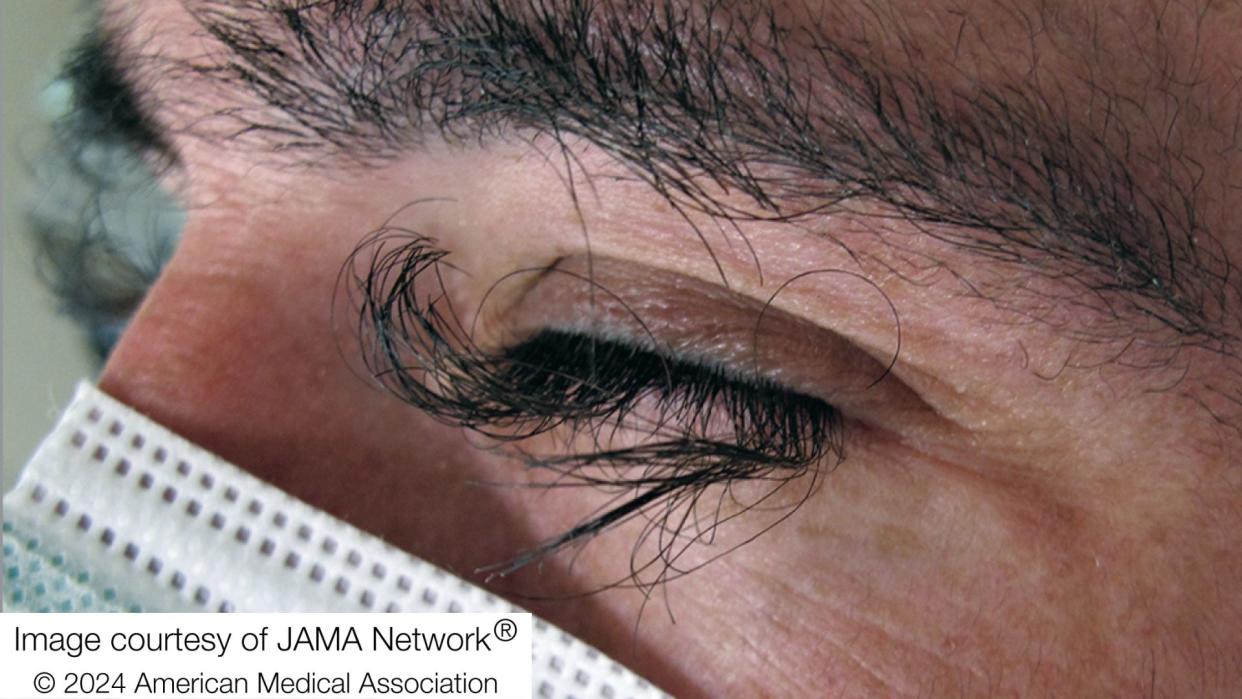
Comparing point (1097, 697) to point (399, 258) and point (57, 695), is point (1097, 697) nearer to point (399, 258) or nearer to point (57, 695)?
point (399, 258)

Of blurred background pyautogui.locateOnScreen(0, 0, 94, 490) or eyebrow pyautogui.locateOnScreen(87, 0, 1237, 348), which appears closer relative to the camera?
eyebrow pyautogui.locateOnScreen(87, 0, 1237, 348)

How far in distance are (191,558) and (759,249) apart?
1.58 feet

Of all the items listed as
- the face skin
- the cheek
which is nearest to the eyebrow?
the face skin

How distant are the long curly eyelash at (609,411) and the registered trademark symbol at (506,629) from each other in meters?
0.04

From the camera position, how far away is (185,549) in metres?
0.69

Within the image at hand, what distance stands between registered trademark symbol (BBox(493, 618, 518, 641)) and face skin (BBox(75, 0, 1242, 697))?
29mm

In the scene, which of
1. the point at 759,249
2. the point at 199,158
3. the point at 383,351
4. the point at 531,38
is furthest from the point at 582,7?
the point at 199,158

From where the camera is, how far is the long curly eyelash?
63 centimetres

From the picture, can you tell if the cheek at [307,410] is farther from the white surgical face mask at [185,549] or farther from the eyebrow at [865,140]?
the eyebrow at [865,140]

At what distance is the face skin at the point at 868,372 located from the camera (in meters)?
0.56

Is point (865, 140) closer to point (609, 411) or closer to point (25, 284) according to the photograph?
point (609, 411)

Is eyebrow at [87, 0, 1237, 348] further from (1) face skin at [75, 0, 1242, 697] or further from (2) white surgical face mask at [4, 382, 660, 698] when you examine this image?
(2) white surgical face mask at [4, 382, 660, 698]

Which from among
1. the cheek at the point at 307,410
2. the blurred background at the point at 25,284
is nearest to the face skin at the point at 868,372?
the cheek at the point at 307,410

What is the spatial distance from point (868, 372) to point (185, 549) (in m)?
0.52
